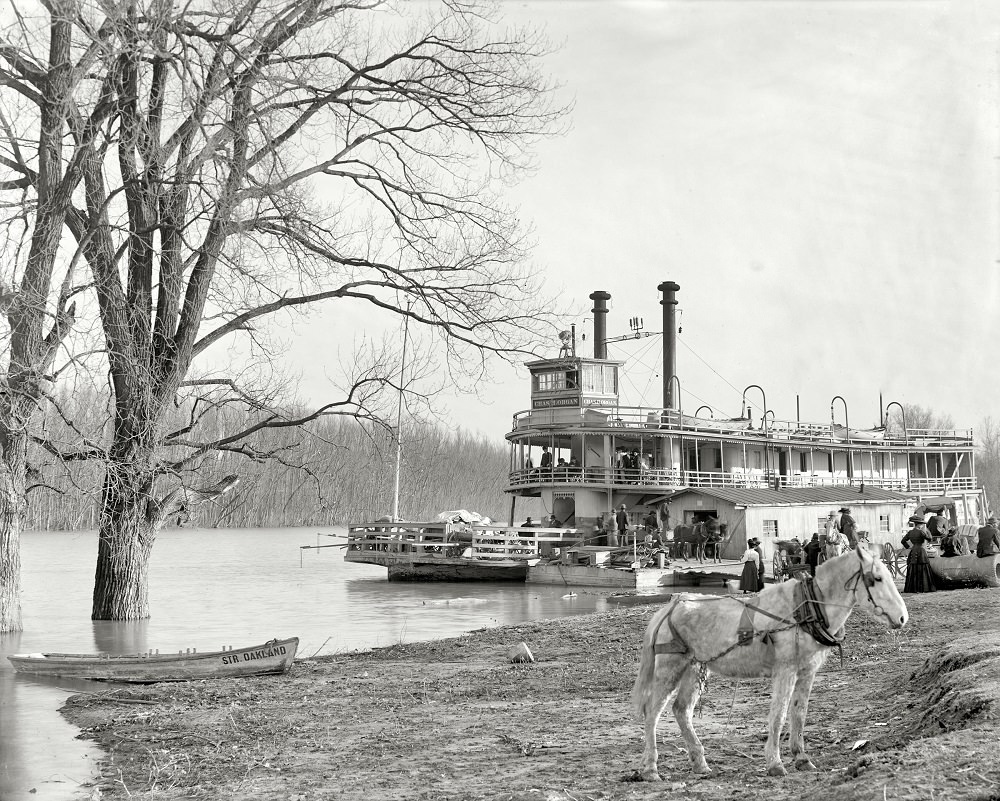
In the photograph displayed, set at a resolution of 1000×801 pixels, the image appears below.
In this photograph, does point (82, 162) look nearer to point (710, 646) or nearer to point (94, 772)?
point (94, 772)

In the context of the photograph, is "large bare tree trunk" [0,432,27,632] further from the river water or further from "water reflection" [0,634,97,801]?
"water reflection" [0,634,97,801]

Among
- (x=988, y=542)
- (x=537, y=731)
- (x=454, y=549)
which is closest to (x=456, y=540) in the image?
(x=454, y=549)

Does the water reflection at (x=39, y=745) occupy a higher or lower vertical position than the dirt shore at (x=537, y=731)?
lower

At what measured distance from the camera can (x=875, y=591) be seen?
708 centimetres

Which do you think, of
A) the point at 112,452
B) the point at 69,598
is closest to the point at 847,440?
the point at 69,598

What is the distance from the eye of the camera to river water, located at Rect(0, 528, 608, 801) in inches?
457

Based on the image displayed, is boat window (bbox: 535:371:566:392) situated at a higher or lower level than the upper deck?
higher

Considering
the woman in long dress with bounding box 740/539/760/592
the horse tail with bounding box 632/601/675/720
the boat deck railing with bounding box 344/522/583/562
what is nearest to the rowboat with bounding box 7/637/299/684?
the horse tail with bounding box 632/601/675/720

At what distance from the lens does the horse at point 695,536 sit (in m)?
38.4

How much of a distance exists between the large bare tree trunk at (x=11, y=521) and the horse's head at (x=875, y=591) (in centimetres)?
1655

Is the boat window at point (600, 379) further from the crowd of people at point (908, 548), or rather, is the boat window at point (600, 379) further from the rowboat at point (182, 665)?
the rowboat at point (182, 665)

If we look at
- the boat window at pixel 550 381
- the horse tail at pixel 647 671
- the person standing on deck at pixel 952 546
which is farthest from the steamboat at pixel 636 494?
the horse tail at pixel 647 671

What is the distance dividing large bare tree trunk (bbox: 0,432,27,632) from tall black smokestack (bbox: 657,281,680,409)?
38050mm

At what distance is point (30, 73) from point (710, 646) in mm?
17354
